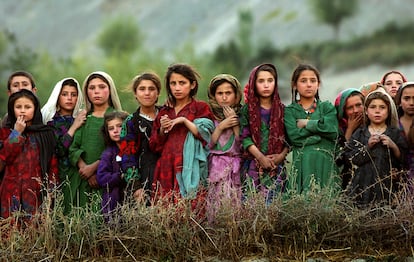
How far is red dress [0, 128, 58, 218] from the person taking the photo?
7.59 metres

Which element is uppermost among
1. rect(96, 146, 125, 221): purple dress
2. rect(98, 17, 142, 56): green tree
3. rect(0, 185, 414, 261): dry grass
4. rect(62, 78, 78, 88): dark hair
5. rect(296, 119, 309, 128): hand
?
rect(98, 17, 142, 56): green tree

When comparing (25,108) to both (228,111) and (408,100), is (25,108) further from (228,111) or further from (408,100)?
(408,100)

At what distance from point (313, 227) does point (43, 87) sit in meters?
40.7

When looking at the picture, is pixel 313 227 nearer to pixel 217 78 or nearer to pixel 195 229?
pixel 195 229

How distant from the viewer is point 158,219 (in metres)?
6.83

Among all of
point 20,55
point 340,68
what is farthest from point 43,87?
point 340,68

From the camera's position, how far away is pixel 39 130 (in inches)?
307

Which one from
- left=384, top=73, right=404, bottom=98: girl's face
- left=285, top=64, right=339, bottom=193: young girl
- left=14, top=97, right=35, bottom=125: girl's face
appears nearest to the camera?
left=285, top=64, right=339, bottom=193: young girl

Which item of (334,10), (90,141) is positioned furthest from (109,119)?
(334,10)

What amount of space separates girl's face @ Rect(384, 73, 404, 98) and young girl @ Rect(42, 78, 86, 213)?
3.00 metres

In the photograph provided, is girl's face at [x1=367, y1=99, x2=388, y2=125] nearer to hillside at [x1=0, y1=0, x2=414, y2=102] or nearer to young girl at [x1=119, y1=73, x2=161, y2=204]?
young girl at [x1=119, y1=73, x2=161, y2=204]

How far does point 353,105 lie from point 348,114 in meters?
0.10

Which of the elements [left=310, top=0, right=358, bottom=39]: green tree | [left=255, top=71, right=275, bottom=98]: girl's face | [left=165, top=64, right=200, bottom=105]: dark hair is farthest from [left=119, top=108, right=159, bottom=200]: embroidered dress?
[left=310, top=0, right=358, bottom=39]: green tree

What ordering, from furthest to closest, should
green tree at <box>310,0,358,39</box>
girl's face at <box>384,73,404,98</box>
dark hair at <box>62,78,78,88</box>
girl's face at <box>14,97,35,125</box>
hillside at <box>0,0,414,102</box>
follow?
hillside at <box>0,0,414,102</box> < green tree at <box>310,0,358,39</box> < girl's face at <box>384,73,404,98</box> < dark hair at <box>62,78,78,88</box> < girl's face at <box>14,97,35,125</box>
